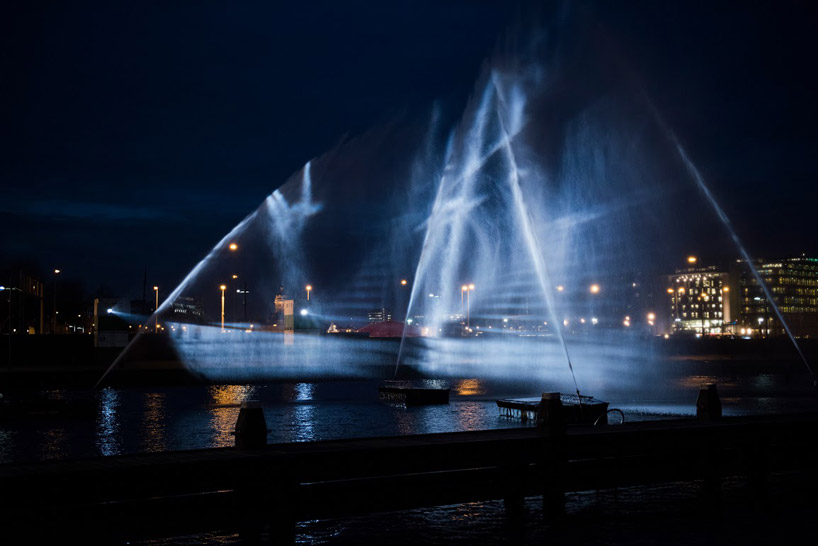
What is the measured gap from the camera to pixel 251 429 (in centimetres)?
1398

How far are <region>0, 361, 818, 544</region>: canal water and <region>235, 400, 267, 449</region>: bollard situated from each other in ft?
5.07

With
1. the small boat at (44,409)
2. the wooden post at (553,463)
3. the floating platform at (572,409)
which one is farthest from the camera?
the small boat at (44,409)

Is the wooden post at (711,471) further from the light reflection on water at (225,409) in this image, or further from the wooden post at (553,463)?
the light reflection on water at (225,409)

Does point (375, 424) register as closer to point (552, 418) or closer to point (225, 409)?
point (225, 409)

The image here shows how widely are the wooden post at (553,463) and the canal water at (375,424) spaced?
41 cm

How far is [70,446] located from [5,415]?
11.0 metres

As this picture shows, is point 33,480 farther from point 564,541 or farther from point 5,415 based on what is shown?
point 5,415

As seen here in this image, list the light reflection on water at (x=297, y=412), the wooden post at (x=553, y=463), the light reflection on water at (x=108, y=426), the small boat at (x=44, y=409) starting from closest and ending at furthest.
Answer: the wooden post at (x=553, y=463), the light reflection on water at (x=108, y=426), the light reflection on water at (x=297, y=412), the small boat at (x=44, y=409)

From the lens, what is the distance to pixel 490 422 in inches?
1336

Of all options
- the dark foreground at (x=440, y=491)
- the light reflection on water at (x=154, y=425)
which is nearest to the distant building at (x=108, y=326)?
the light reflection on water at (x=154, y=425)

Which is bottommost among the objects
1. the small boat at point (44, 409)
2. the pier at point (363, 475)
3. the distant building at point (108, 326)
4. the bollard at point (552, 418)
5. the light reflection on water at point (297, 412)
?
the light reflection on water at point (297, 412)

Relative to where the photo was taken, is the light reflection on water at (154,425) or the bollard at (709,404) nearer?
the bollard at (709,404)

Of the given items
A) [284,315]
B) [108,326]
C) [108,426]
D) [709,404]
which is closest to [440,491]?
[709,404]

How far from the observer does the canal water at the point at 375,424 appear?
13969mm
